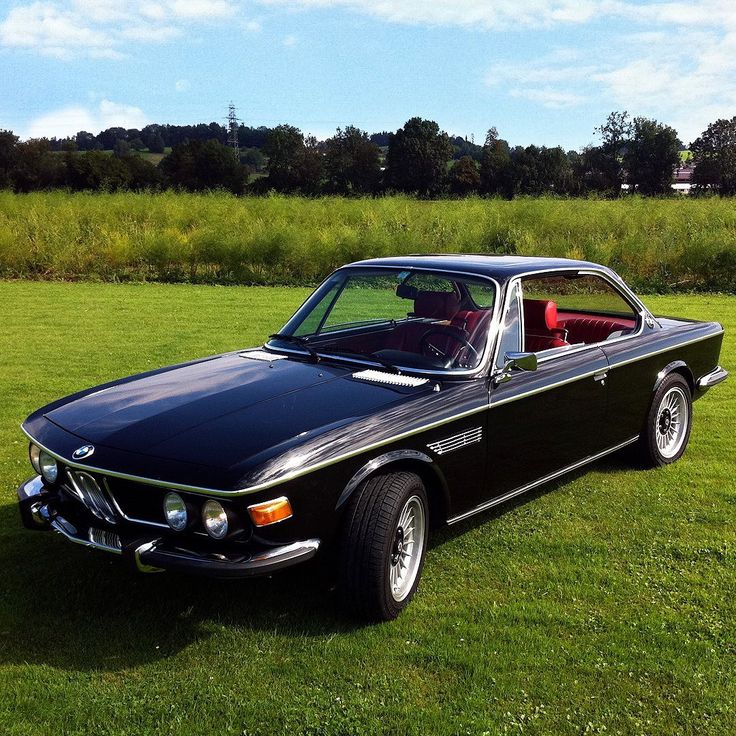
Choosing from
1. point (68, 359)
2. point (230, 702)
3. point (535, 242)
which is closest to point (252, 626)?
point (230, 702)

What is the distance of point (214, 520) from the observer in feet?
10.1

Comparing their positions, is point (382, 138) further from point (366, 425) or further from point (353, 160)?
point (366, 425)

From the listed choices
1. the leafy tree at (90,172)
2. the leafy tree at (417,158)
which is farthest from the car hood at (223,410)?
the leafy tree at (417,158)

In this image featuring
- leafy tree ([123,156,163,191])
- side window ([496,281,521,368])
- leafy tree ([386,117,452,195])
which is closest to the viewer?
side window ([496,281,521,368])

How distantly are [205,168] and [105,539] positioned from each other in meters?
58.0

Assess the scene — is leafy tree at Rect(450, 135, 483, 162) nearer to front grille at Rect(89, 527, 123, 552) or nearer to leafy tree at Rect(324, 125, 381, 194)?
leafy tree at Rect(324, 125, 381, 194)

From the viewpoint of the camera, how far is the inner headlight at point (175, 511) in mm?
3107

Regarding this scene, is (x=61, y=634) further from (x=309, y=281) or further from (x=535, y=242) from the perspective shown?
(x=535, y=242)

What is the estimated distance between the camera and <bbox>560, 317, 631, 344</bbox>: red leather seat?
17.7ft

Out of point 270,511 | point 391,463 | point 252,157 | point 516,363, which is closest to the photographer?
point 270,511

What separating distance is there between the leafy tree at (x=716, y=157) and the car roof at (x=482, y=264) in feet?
217

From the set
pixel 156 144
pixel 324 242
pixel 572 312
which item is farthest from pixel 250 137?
pixel 572 312

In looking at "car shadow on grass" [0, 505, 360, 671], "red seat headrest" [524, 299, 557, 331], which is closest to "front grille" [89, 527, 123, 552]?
"car shadow on grass" [0, 505, 360, 671]

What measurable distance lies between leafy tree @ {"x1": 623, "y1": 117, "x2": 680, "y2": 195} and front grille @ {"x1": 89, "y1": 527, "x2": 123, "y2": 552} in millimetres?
70551
